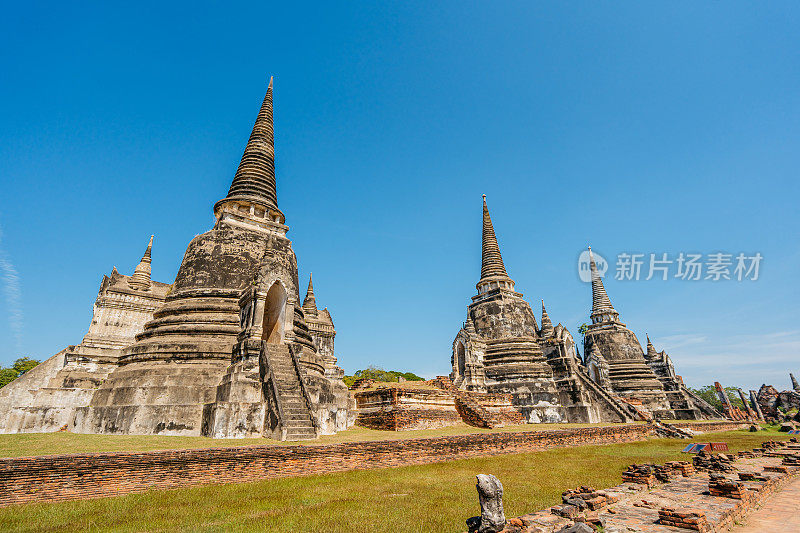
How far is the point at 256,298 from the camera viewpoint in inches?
505

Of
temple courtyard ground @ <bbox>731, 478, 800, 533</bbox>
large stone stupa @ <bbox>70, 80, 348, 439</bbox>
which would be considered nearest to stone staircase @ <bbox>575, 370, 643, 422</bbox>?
large stone stupa @ <bbox>70, 80, 348, 439</bbox>

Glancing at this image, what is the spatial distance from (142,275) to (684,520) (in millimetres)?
24107

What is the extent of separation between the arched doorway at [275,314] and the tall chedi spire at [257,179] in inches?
199

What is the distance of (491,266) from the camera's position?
30.9 metres

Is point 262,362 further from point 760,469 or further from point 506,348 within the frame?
point 506,348

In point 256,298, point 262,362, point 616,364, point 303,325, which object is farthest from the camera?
point 616,364

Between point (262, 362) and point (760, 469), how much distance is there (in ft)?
41.1

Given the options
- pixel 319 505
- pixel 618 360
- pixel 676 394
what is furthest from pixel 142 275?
pixel 676 394

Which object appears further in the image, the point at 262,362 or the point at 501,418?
the point at 501,418

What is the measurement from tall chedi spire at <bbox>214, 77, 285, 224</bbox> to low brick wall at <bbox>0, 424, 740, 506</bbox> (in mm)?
12137

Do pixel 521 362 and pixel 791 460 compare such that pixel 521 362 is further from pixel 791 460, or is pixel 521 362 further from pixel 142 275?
pixel 142 275

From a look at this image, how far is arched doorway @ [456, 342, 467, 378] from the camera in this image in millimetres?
25305

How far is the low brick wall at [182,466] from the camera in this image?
6.14 m

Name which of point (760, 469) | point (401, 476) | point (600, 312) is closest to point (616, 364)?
point (600, 312)
